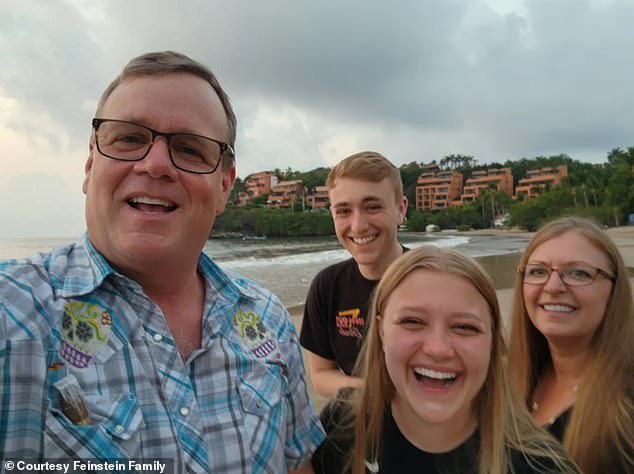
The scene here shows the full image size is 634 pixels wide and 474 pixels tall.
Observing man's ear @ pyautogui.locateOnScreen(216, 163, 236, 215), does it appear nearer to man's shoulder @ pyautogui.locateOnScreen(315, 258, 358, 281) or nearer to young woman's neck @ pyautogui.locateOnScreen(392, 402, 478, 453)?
young woman's neck @ pyautogui.locateOnScreen(392, 402, 478, 453)

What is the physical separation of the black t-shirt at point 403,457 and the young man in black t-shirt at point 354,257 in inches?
42.1

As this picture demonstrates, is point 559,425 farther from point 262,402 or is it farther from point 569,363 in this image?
→ point 262,402

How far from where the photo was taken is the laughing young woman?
1.88 meters

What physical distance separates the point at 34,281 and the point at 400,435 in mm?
1631

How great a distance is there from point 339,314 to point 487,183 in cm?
12587

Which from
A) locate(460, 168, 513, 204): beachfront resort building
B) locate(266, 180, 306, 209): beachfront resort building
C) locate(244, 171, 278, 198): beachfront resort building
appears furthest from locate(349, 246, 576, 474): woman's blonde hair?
locate(244, 171, 278, 198): beachfront resort building

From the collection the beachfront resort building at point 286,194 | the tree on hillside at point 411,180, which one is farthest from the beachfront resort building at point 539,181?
the beachfront resort building at point 286,194

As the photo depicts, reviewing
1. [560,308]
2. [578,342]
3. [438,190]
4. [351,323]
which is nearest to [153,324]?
[351,323]

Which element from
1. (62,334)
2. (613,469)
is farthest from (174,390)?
(613,469)

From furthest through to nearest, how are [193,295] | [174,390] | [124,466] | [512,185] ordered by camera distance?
[512,185]
[193,295]
[174,390]
[124,466]

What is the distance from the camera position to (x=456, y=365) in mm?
1908

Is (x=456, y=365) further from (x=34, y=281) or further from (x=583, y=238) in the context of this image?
(x=34, y=281)

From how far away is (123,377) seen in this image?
1414 mm

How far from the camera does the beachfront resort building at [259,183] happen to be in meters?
126
